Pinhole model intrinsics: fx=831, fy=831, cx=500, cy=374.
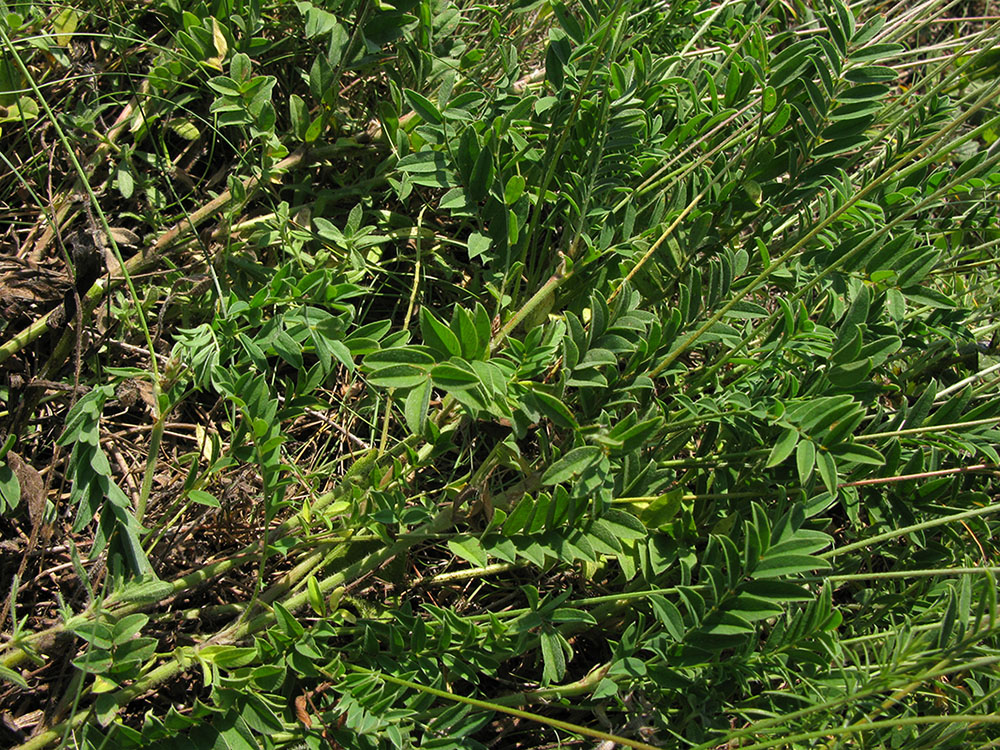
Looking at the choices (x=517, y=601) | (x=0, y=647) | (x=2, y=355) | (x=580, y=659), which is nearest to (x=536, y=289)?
(x=517, y=601)

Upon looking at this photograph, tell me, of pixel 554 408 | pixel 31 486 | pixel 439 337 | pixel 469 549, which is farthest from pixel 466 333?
pixel 31 486

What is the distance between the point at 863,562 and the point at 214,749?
4.52 feet

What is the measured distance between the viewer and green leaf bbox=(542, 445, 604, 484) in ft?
4.28

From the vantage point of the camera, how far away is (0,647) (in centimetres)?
A: 133

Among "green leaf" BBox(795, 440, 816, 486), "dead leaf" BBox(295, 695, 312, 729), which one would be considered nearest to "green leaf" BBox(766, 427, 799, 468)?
"green leaf" BBox(795, 440, 816, 486)

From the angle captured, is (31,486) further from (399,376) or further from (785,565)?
(785,565)

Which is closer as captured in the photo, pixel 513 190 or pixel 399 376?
pixel 399 376

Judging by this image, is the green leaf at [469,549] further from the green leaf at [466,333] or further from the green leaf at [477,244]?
the green leaf at [477,244]

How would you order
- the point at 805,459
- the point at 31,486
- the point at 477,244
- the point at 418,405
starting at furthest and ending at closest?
the point at 477,244
the point at 31,486
the point at 805,459
the point at 418,405

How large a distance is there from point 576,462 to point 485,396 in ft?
0.64

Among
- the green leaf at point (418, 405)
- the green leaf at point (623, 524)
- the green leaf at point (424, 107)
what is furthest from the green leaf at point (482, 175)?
the green leaf at point (623, 524)

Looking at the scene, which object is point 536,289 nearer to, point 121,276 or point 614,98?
point 614,98

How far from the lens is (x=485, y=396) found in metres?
1.23

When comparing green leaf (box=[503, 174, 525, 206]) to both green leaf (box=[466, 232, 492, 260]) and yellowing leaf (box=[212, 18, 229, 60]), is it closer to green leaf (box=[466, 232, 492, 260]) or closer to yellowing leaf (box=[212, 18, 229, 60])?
green leaf (box=[466, 232, 492, 260])
